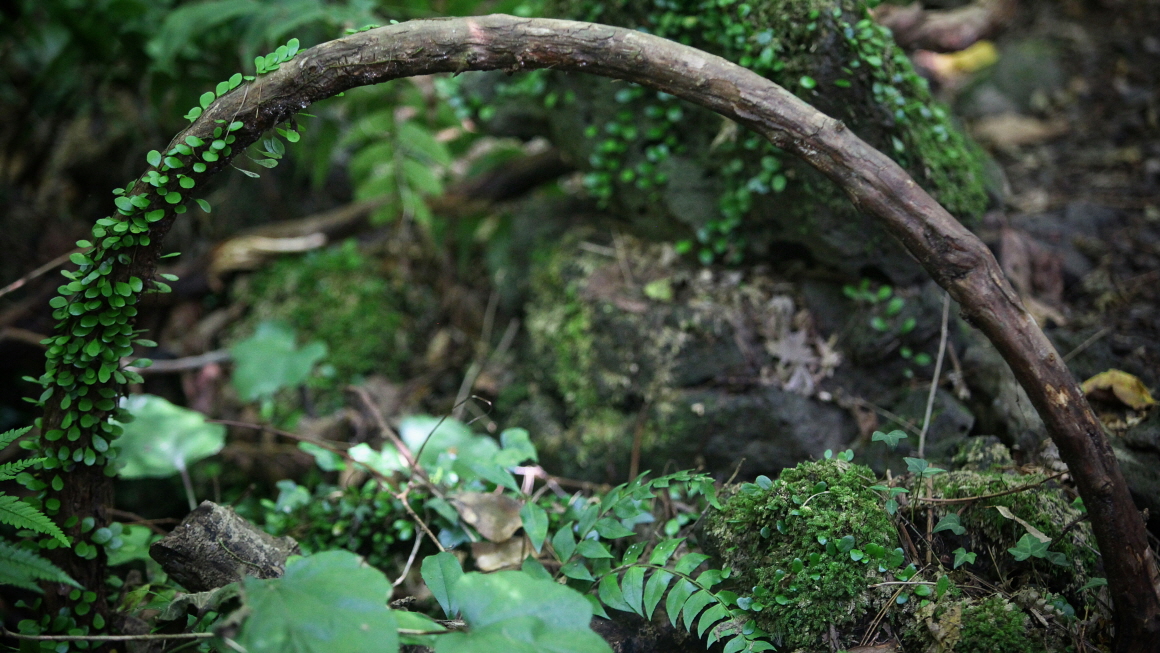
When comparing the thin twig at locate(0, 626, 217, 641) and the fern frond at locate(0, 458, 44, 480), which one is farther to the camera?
the fern frond at locate(0, 458, 44, 480)

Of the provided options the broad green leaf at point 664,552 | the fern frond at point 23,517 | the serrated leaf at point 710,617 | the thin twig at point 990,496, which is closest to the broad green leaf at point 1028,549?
the thin twig at point 990,496

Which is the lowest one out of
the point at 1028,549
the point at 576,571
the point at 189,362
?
the point at 189,362

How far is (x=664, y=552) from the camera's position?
2.05 meters

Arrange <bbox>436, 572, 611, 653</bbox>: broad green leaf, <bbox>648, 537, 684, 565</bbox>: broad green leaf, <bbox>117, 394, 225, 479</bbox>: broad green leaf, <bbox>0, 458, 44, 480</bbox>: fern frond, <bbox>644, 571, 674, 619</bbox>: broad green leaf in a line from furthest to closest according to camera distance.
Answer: <bbox>117, 394, 225, 479</bbox>: broad green leaf, <bbox>648, 537, 684, 565</bbox>: broad green leaf, <bbox>644, 571, 674, 619</bbox>: broad green leaf, <bbox>0, 458, 44, 480</bbox>: fern frond, <bbox>436, 572, 611, 653</bbox>: broad green leaf

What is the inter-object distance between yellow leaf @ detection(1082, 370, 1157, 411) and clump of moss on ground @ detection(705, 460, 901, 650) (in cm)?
109

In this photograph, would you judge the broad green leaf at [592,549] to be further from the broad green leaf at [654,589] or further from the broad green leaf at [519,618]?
the broad green leaf at [519,618]

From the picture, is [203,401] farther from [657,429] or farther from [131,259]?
[657,429]

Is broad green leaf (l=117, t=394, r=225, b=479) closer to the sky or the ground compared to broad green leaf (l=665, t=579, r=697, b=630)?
closer to the ground

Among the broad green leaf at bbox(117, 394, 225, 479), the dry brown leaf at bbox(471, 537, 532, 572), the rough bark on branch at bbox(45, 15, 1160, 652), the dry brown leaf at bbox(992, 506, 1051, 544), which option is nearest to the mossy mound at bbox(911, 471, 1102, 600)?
the dry brown leaf at bbox(992, 506, 1051, 544)

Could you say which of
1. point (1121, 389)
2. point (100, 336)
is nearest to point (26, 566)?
point (100, 336)

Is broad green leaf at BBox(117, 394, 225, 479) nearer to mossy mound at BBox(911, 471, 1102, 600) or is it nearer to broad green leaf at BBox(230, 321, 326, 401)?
broad green leaf at BBox(230, 321, 326, 401)

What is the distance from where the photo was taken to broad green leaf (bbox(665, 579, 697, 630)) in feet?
6.15

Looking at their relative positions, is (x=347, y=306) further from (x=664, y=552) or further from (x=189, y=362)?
(x=664, y=552)

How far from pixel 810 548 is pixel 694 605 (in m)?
0.35
